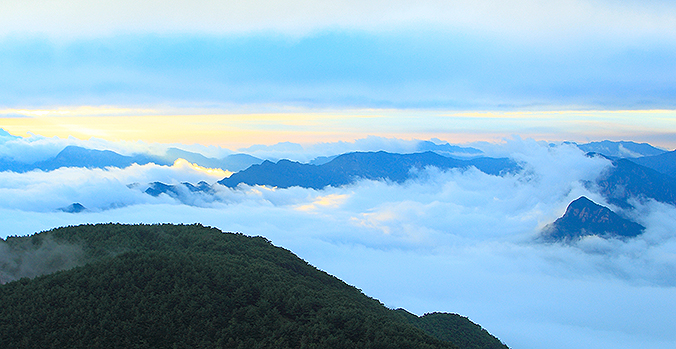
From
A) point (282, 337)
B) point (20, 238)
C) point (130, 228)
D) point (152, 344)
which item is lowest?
point (152, 344)

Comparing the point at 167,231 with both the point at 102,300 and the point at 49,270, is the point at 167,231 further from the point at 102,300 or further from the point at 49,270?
the point at 102,300

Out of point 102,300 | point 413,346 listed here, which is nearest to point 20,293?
point 102,300

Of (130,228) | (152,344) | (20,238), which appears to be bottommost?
(152,344)

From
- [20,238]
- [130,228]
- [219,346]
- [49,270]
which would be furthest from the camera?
[130,228]

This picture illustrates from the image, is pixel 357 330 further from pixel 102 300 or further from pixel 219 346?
pixel 102 300

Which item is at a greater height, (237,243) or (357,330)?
(237,243)

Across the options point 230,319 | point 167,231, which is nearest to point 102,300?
point 230,319

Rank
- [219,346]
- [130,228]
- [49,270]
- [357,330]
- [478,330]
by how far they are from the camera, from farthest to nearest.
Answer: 1. [478,330]
2. [130,228]
3. [49,270]
4. [357,330]
5. [219,346]

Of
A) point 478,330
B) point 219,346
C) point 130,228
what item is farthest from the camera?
point 478,330

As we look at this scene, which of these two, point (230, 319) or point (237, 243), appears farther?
point (237, 243)
